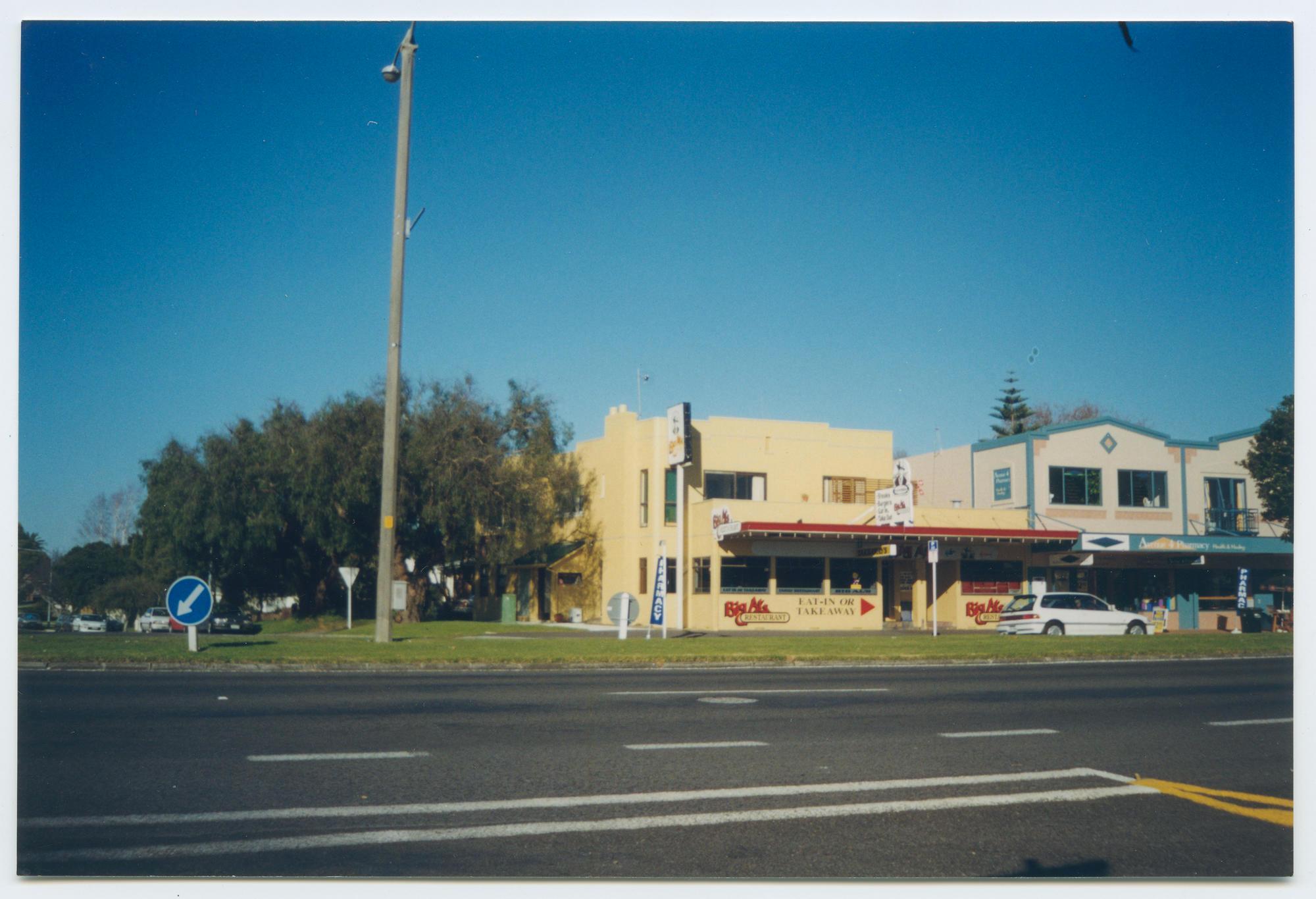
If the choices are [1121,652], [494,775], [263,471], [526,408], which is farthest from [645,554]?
[494,775]

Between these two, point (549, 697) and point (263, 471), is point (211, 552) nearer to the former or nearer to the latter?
point (263, 471)

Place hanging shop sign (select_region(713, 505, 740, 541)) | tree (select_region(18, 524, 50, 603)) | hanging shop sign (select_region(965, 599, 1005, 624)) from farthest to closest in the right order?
hanging shop sign (select_region(965, 599, 1005, 624)), hanging shop sign (select_region(713, 505, 740, 541)), tree (select_region(18, 524, 50, 603))

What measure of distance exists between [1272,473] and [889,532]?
1318 cm

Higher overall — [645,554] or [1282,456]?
[1282,456]

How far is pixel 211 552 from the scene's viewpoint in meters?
43.0

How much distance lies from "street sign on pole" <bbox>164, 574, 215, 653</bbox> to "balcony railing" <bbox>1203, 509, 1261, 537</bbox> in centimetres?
3919

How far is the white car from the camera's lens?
31969mm

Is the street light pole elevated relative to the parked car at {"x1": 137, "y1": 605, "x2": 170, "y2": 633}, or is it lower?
elevated

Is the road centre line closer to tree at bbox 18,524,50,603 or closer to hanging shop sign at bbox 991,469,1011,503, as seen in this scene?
tree at bbox 18,524,50,603

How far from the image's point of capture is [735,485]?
4006 cm

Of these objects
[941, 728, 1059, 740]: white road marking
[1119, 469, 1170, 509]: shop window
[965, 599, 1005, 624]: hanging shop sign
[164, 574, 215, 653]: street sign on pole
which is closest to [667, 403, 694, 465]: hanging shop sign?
[965, 599, 1005, 624]: hanging shop sign

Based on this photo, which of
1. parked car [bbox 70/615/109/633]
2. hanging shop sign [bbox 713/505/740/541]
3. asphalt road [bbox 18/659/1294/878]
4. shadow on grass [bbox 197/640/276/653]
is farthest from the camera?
parked car [bbox 70/615/109/633]

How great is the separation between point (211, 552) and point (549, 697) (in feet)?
112

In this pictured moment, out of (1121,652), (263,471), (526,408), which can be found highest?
(526,408)
